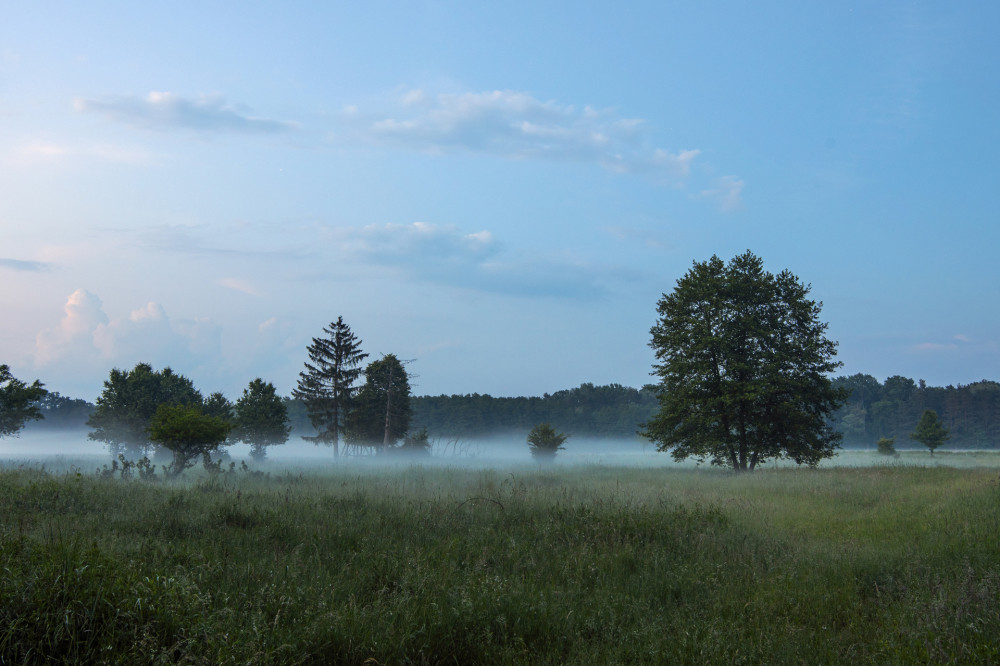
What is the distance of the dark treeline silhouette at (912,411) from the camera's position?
9638 cm

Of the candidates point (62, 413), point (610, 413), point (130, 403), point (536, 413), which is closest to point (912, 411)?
point (610, 413)

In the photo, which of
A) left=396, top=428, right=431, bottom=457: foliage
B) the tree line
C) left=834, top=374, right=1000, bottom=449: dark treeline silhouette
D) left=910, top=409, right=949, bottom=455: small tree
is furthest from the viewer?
left=834, top=374, right=1000, bottom=449: dark treeline silhouette

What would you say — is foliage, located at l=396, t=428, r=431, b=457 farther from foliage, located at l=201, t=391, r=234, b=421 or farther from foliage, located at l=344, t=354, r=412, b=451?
foliage, located at l=201, t=391, r=234, b=421

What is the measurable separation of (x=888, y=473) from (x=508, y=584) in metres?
21.0

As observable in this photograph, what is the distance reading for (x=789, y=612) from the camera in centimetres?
620

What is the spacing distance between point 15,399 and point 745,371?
36.4 m

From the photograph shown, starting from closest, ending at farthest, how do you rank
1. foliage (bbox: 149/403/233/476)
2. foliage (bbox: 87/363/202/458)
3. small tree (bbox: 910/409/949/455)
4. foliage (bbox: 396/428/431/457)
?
foliage (bbox: 149/403/233/476) < foliage (bbox: 87/363/202/458) < small tree (bbox: 910/409/949/455) < foliage (bbox: 396/428/431/457)

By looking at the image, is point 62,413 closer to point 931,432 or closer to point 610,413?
point 610,413

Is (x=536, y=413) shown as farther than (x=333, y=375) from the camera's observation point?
Yes

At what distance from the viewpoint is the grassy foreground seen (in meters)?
4.37

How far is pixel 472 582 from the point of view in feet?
19.9

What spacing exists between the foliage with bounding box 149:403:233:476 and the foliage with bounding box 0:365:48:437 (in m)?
14.4

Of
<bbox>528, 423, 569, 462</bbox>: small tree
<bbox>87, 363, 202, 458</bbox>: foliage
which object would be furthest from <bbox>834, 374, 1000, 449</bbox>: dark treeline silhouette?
<bbox>87, 363, 202, 458</bbox>: foliage

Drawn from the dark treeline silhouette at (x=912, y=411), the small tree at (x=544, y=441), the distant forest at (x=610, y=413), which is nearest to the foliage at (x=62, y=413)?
the distant forest at (x=610, y=413)
